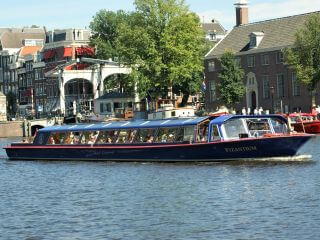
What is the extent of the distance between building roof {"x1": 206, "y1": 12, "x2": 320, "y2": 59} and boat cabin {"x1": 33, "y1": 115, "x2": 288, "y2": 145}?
46244mm

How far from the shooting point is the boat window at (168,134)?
52.1 metres

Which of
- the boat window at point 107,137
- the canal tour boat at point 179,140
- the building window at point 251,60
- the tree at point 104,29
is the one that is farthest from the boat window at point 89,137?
the tree at point 104,29

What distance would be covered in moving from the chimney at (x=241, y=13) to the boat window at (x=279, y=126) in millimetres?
66704

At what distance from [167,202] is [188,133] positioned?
647 inches

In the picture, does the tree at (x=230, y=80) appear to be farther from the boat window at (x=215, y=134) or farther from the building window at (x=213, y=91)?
the boat window at (x=215, y=134)

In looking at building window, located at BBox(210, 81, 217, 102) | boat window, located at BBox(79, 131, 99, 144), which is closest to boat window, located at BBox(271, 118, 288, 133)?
boat window, located at BBox(79, 131, 99, 144)

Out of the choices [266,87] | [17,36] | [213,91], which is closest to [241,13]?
[213,91]

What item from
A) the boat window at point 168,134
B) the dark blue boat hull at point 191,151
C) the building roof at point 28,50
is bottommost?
the dark blue boat hull at point 191,151

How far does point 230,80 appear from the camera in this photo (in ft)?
336

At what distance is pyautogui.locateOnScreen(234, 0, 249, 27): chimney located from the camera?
116 m

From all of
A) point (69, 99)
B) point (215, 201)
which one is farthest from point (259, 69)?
point (215, 201)

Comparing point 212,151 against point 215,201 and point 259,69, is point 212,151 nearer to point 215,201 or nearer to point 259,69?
point 215,201

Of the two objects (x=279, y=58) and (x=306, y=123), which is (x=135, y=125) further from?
(x=279, y=58)

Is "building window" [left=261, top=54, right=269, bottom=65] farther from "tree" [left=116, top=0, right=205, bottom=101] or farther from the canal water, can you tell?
the canal water
